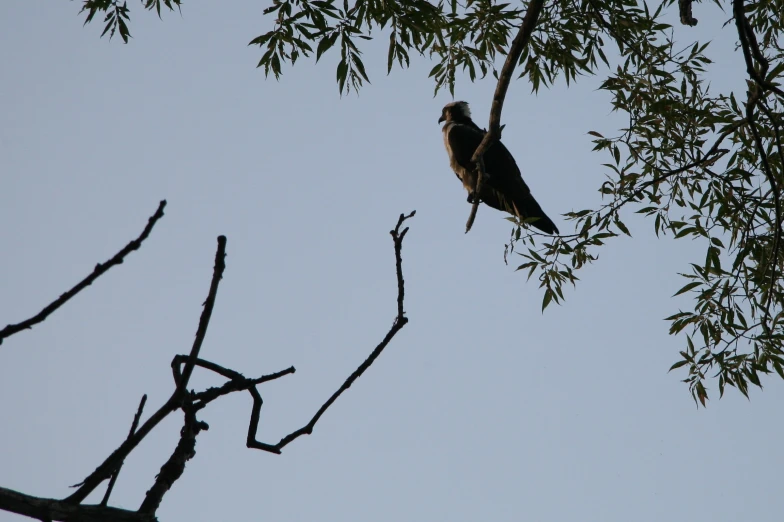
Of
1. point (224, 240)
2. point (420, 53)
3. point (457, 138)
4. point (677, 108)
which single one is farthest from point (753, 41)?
point (457, 138)

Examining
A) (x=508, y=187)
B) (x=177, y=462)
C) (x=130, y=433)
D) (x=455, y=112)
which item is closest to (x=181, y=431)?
(x=177, y=462)

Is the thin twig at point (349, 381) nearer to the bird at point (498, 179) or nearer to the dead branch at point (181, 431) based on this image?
the dead branch at point (181, 431)

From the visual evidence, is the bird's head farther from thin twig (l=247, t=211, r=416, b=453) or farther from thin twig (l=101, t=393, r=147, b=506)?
thin twig (l=101, t=393, r=147, b=506)

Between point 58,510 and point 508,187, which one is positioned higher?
point 508,187

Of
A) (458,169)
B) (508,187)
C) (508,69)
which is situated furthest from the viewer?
(458,169)

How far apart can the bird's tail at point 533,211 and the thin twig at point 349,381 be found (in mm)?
4984

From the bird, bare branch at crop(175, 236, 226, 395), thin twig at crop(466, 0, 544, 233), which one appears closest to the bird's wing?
the bird

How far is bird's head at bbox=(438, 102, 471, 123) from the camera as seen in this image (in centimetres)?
711

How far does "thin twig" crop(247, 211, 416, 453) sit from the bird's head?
607 cm

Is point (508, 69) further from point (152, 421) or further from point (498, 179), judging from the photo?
point (152, 421)

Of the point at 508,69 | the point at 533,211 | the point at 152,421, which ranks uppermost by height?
the point at 533,211

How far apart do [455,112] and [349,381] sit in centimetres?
628

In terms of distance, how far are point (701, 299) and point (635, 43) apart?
61.8 inches

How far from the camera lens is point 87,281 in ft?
2.62
